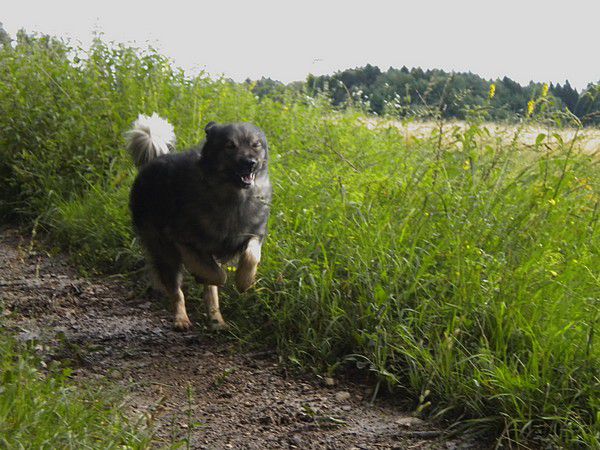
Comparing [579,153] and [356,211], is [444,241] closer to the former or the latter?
[356,211]

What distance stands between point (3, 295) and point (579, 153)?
13.7 feet

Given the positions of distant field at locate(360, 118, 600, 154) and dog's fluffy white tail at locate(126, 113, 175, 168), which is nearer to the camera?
distant field at locate(360, 118, 600, 154)

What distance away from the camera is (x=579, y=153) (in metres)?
5.19

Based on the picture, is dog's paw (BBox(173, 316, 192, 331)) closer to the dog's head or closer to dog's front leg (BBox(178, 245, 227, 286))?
dog's front leg (BBox(178, 245, 227, 286))

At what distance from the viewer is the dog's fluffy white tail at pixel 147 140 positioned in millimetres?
5934

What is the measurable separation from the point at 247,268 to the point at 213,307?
Answer: 0.51 m

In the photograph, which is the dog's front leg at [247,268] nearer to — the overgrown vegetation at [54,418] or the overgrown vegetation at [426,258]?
the overgrown vegetation at [426,258]

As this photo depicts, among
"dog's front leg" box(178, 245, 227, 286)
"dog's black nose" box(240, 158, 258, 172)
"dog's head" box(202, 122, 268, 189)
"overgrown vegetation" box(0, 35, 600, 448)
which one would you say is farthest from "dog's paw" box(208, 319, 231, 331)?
"dog's black nose" box(240, 158, 258, 172)

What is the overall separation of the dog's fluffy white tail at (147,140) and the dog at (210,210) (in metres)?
0.20

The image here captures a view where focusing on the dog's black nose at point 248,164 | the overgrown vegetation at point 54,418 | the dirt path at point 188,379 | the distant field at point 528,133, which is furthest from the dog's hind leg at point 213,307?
the distant field at point 528,133

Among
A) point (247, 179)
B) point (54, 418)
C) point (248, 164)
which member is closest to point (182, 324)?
point (247, 179)

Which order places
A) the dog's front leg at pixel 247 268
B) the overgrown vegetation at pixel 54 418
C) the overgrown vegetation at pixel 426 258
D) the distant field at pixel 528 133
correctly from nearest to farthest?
the overgrown vegetation at pixel 54 418 → the overgrown vegetation at pixel 426 258 → the distant field at pixel 528 133 → the dog's front leg at pixel 247 268

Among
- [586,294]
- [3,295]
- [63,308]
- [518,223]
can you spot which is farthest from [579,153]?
[3,295]

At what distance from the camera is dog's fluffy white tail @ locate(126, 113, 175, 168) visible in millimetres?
5934
